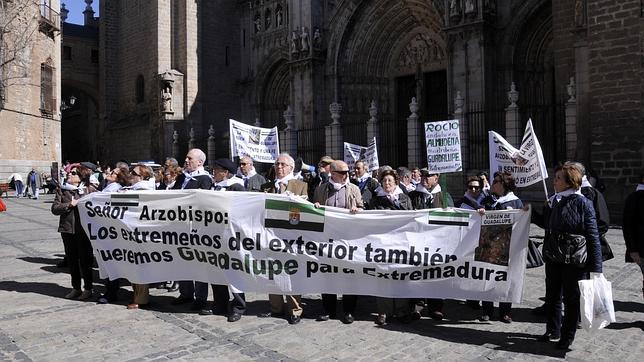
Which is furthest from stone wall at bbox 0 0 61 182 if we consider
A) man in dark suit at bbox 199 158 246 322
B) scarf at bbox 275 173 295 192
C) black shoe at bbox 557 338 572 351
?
black shoe at bbox 557 338 572 351

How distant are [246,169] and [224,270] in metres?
1.66

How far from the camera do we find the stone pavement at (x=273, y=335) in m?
4.95

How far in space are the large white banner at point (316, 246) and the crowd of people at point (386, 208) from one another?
20 centimetres

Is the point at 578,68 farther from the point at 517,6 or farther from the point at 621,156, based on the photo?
the point at 517,6

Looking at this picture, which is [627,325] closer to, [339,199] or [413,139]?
[339,199]

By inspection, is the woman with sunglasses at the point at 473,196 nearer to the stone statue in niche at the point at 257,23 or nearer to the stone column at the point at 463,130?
the stone column at the point at 463,130

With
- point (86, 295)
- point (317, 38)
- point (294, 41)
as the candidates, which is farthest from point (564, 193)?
point (294, 41)

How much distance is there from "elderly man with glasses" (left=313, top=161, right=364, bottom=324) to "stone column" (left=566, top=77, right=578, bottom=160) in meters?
11.3

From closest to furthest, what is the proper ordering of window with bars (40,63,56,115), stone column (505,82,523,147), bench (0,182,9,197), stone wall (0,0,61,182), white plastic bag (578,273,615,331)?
1. white plastic bag (578,273,615,331)
2. stone column (505,82,523,147)
3. bench (0,182,9,197)
4. stone wall (0,0,61,182)
5. window with bars (40,63,56,115)

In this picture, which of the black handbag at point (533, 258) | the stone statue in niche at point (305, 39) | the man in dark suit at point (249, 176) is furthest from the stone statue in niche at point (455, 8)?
the black handbag at point (533, 258)

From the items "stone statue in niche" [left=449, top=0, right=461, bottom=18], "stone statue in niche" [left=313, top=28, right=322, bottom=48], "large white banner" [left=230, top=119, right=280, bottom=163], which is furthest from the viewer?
"stone statue in niche" [left=313, top=28, right=322, bottom=48]

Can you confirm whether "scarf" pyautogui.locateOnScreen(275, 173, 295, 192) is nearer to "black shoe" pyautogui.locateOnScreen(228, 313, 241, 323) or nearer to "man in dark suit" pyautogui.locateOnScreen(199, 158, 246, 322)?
"man in dark suit" pyautogui.locateOnScreen(199, 158, 246, 322)

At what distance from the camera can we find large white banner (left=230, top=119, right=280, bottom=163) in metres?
11.5

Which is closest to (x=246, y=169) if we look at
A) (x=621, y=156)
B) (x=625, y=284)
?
(x=625, y=284)
